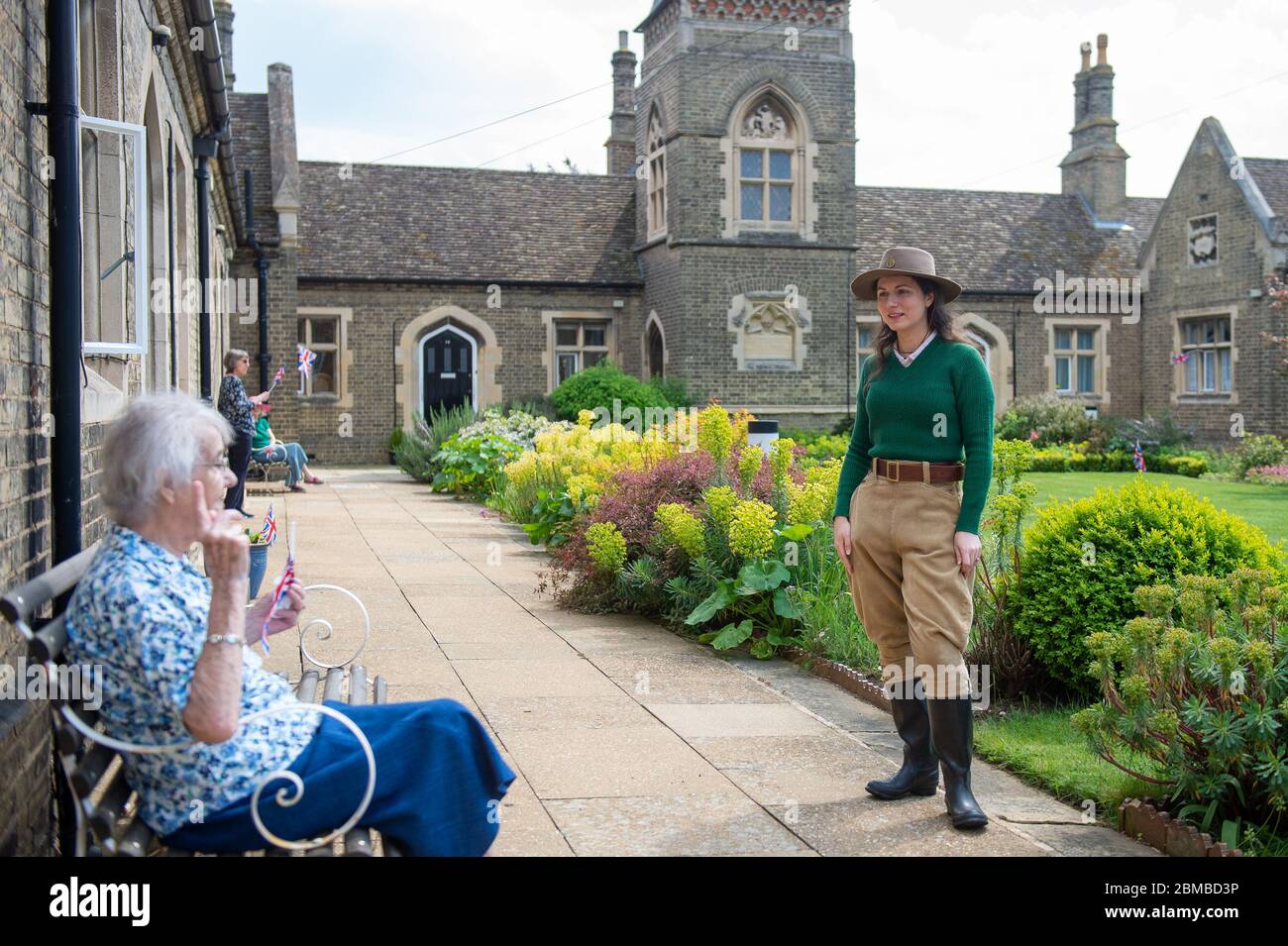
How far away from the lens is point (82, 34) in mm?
6539

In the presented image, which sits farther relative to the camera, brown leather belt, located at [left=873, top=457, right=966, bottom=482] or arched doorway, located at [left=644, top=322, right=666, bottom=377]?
arched doorway, located at [left=644, top=322, right=666, bottom=377]

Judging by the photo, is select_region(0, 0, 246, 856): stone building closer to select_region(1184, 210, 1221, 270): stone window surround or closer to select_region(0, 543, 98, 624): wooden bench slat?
select_region(0, 543, 98, 624): wooden bench slat

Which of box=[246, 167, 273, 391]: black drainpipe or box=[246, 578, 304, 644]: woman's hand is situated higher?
box=[246, 167, 273, 391]: black drainpipe

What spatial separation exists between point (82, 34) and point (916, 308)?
4558 mm

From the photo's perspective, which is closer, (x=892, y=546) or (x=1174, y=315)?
(x=892, y=546)

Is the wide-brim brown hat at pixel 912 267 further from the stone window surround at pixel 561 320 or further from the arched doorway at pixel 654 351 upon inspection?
the stone window surround at pixel 561 320

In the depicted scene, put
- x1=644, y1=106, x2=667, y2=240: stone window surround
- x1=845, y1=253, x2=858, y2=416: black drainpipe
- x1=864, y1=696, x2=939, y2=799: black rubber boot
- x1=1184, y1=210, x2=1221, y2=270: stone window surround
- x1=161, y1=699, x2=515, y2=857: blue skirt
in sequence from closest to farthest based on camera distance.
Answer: x1=161, y1=699, x2=515, y2=857: blue skirt → x1=864, y1=696, x2=939, y2=799: black rubber boot → x1=845, y1=253, x2=858, y2=416: black drainpipe → x1=644, y1=106, x2=667, y2=240: stone window surround → x1=1184, y1=210, x2=1221, y2=270: stone window surround

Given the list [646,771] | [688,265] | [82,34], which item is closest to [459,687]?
[646,771]

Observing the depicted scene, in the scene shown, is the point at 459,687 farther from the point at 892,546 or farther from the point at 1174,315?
the point at 1174,315

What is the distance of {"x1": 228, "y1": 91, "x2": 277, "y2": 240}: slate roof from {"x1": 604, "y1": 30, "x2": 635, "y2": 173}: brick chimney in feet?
31.0

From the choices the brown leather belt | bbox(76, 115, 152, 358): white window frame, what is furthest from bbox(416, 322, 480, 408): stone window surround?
the brown leather belt

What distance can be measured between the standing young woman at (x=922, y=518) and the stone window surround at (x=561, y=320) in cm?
2379

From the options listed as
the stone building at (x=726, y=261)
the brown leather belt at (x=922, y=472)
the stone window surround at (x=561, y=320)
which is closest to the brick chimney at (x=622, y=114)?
the stone building at (x=726, y=261)

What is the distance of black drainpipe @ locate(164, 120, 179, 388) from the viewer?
31.9ft
